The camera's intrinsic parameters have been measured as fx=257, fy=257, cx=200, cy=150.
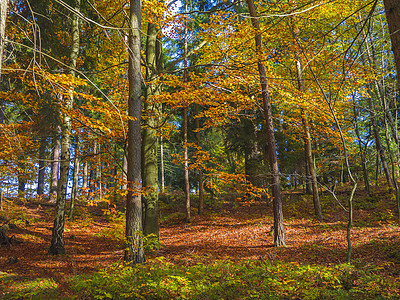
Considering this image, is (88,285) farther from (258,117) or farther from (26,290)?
(258,117)

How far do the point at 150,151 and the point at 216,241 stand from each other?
14.4 ft

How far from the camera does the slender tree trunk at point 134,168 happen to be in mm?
5691

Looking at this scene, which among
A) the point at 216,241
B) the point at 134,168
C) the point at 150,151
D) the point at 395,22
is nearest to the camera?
the point at 395,22

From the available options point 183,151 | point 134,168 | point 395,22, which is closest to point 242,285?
point 134,168

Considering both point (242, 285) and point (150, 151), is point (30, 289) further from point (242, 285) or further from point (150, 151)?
point (150, 151)

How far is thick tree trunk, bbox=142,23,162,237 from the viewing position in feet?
28.0

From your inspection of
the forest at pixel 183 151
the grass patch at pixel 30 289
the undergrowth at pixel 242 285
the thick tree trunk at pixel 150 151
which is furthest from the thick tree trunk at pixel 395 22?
the thick tree trunk at pixel 150 151

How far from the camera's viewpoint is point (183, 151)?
10.2m

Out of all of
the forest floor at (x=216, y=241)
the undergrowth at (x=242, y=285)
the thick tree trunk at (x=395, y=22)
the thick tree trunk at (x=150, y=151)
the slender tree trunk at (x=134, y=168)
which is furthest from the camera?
the thick tree trunk at (x=150, y=151)

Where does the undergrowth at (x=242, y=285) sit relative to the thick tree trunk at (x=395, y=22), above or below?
below

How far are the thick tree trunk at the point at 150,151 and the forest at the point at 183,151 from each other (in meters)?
0.05

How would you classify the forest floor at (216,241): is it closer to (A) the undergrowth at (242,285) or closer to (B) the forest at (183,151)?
(B) the forest at (183,151)

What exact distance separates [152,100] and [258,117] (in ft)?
30.0

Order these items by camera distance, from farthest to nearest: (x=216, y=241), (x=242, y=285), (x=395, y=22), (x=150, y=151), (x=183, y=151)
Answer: (x=183, y=151), (x=216, y=241), (x=150, y=151), (x=242, y=285), (x=395, y=22)
